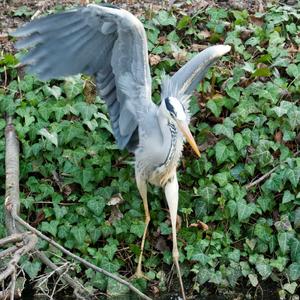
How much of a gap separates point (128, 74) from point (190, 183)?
38.9 inches

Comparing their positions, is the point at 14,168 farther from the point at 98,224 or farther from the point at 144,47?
the point at 144,47

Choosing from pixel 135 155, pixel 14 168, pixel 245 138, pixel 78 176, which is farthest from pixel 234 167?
pixel 14 168

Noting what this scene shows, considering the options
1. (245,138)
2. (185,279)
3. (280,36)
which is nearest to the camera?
(185,279)

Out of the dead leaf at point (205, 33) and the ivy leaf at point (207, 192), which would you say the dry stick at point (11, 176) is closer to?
the ivy leaf at point (207, 192)

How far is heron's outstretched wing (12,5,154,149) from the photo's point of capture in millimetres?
5203

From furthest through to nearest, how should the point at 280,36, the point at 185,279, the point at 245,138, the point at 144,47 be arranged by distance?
the point at 280,36, the point at 245,138, the point at 185,279, the point at 144,47

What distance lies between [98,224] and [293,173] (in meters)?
1.42

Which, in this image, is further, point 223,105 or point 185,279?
point 223,105

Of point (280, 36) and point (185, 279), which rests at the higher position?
point (280, 36)

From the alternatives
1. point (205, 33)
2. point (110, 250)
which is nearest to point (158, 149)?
point (110, 250)

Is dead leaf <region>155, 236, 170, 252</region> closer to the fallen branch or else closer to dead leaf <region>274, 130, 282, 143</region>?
the fallen branch

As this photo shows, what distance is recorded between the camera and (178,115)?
528 centimetres

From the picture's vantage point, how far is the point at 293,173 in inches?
229

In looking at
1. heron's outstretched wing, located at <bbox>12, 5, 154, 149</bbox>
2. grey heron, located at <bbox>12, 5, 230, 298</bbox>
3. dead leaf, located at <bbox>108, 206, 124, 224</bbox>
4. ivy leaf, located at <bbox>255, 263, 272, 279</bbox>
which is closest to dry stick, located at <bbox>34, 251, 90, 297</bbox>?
grey heron, located at <bbox>12, 5, 230, 298</bbox>
